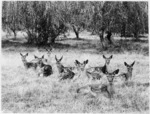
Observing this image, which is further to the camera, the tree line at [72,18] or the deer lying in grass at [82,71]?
the tree line at [72,18]

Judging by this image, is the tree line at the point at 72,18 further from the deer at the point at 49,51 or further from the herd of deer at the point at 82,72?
the herd of deer at the point at 82,72

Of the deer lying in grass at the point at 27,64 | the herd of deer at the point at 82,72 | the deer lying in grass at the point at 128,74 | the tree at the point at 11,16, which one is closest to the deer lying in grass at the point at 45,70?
the herd of deer at the point at 82,72

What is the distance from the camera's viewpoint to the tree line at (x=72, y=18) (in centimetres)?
818

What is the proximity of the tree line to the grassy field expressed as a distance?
10.3 inches

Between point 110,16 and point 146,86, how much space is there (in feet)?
6.35

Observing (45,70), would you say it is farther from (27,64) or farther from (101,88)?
(101,88)

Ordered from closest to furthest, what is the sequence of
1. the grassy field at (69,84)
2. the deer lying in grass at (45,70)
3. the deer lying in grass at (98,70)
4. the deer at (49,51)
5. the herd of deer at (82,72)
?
the grassy field at (69,84) → the herd of deer at (82,72) → the deer lying in grass at (98,70) → the deer lying in grass at (45,70) → the deer at (49,51)

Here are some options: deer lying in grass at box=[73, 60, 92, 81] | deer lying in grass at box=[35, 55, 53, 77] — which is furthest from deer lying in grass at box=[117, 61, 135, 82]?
deer lying in grass at box=[35, 55, 53, 77]

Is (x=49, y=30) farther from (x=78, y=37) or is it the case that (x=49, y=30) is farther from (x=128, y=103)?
(x=128, y=103)

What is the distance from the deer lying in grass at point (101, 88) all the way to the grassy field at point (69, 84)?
11cm

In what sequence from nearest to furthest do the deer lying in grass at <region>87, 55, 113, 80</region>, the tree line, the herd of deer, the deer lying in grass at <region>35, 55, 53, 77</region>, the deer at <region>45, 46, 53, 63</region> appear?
the herd of deer → the deer lying in grass at <region>87, 55, 113, 80</region> → the deer lying in grass at <region>35, 55, 53, 77</region> → the deer at <region>45, 46, 53, 63</region> → the tree line

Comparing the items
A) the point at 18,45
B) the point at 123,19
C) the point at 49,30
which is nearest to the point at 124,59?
the point at 123,19

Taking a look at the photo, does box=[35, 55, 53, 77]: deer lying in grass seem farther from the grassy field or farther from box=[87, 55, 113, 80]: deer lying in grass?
box=[87, 55, 113, 80]: deer lying in grass

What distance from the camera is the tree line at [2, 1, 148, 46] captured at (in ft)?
26.8
